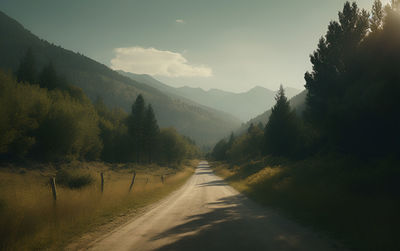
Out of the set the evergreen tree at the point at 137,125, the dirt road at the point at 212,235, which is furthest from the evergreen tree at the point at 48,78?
the dirt road at the point at 212,235

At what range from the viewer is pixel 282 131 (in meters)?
39.1

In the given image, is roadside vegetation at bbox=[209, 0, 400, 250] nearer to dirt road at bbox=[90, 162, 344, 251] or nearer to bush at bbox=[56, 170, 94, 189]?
dirt road at bbox=[90, 162, 344, 251]

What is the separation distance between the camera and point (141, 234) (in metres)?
7.63

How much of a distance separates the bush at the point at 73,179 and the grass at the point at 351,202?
601 inches

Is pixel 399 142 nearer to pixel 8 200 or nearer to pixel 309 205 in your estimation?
pixel 309 205

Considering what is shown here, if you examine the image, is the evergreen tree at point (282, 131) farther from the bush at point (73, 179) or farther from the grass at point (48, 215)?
the grass at point (48, 215)

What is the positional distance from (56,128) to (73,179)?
2369 cm

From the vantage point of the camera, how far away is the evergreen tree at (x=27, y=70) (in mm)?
56906

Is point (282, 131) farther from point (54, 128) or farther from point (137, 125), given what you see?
point (137, 125)

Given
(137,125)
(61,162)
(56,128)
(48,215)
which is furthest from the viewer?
(137,125)

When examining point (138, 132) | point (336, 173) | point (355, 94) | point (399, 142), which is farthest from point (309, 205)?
point (138, 132)

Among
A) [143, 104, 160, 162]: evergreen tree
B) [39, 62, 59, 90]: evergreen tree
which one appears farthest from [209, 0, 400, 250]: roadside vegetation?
[39, 62, 59, 90]: evergreen tree

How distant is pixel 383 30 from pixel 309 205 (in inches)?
421

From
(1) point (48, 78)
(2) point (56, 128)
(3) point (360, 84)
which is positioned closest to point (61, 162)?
(2) point (56, 128)
